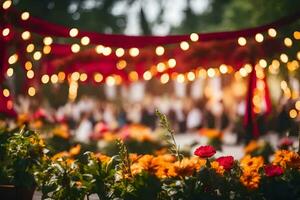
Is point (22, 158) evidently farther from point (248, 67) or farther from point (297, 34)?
point (248, 67)

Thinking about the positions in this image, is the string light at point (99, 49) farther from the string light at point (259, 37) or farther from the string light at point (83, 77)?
the string light at point (259, 37)

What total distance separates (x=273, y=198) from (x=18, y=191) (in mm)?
2904

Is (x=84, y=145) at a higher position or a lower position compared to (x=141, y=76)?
lower

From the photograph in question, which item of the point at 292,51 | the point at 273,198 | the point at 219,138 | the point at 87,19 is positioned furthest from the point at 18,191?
the point at 87,19

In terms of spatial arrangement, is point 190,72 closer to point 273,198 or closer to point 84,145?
point 84,145

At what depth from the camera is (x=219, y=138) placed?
12844 mm

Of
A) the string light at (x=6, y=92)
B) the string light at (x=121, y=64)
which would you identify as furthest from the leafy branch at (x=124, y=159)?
the string light at (x=121, y=64)

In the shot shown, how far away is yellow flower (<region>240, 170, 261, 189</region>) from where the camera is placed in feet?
18.6

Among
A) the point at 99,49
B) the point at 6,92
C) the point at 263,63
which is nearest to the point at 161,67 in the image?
the point at 99,49

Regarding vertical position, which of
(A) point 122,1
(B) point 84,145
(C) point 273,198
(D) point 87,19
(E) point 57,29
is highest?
(A) point 122,1

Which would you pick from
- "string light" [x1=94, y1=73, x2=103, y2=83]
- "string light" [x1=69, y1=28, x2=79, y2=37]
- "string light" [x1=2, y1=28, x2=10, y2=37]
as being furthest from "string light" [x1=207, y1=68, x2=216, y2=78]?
"string light" [x1=2, y1=28, x2=10, y2=37]

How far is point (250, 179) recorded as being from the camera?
18.9 feet

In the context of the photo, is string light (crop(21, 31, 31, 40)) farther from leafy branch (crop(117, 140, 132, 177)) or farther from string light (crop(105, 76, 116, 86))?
string light (crop(105, 76, 116, 86))

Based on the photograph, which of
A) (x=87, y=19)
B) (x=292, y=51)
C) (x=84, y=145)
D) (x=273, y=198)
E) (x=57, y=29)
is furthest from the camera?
(x=87, y=19)
